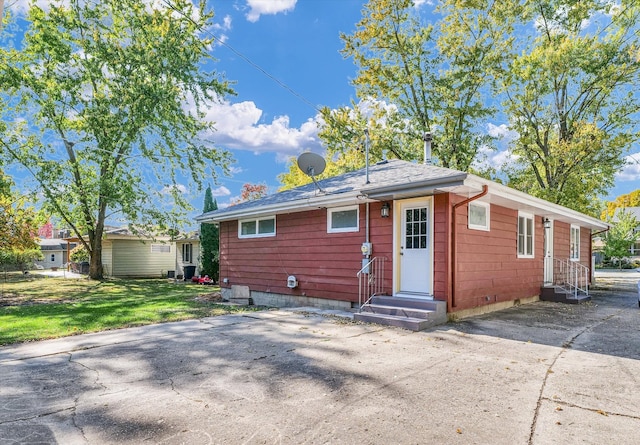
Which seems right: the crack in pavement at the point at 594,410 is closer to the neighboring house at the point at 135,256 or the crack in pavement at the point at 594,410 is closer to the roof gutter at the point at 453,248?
the roof gutter at the point at 453,248

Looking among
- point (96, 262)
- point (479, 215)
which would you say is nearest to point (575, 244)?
point (479, 215)

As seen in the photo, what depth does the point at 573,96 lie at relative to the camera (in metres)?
19.1

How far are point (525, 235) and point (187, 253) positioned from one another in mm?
18947

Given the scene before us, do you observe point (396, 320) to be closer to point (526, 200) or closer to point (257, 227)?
point (526, 200)

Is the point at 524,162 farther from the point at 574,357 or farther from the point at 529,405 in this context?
the point at 529,405

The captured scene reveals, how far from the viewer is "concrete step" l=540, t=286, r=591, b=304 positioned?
413 inches

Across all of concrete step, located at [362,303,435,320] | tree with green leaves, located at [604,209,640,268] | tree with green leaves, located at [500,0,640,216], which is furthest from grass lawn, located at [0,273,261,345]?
tree with green leaves, located at [604,209,640,268]

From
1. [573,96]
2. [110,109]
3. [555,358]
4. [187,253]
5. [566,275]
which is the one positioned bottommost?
[555,358]

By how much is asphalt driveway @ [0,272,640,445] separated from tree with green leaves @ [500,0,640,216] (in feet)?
44.7

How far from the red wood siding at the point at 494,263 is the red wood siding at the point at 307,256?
1.37 meters

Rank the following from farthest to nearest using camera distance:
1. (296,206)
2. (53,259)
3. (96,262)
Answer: (53,259)
(96,262)
(296,206)

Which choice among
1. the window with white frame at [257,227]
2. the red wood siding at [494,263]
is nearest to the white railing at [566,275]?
the red wood siding at [494,263]

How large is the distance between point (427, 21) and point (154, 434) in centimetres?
2032

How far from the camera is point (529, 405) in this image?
11.1 feet
